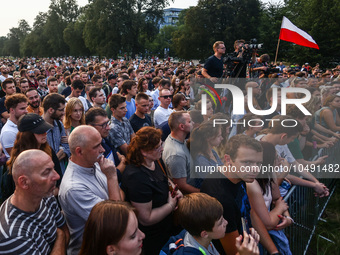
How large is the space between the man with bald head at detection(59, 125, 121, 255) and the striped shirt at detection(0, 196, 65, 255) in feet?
0.46

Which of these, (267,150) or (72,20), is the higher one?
(72,20)

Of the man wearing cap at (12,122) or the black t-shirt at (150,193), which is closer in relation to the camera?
the black t-shirt at (150,193)

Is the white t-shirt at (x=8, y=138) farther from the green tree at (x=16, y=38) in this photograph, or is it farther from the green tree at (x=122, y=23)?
the green tree at (x=16, y=38)

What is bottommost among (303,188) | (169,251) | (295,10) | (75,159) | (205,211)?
(303,188)

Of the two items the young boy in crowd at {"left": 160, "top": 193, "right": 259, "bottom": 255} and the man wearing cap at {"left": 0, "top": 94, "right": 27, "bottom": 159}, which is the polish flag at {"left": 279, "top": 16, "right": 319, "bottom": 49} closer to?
the man wearing cap at {"left": 0, "top": 94, "right": 27, "bottom": 159}

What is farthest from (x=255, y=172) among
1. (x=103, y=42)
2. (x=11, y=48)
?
(x=11, y=48)

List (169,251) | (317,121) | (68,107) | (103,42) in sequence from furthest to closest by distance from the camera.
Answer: (103,42) → (317,121) → (68,107) → (169,251)

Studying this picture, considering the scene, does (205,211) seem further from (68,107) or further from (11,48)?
(11,48)

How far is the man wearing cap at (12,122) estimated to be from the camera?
4027mm

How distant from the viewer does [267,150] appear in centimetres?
311

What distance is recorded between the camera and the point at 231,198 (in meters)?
2.48

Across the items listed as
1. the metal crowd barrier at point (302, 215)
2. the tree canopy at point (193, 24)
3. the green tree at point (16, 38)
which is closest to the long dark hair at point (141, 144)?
the metal crowd barrier at point (302, 215)

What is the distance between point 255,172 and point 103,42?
173ft

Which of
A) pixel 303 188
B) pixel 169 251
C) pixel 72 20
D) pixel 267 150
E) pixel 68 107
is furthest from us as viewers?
pixel 72 20
